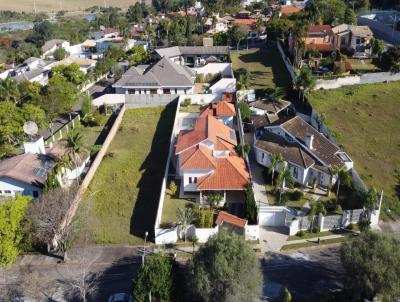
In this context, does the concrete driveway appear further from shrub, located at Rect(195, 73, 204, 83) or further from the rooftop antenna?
shrub, located at Rect(195, 73, 204, 83)

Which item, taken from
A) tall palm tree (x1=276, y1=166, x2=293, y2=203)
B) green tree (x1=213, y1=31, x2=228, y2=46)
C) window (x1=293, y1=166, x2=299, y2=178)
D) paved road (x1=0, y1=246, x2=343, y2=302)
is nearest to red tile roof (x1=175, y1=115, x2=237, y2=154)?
window (x1=293, y1=166, x2=299, y2=178)

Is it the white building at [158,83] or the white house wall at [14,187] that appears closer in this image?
the white house wall at [14,187]

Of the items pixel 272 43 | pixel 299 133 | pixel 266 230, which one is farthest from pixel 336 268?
pixel 272 43

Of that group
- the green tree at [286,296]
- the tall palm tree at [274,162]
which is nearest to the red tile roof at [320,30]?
the tall palm tree at [274,162]

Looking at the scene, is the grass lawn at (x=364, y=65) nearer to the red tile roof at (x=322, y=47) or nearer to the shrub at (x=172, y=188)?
the red tile roof at (x=322, y=47)

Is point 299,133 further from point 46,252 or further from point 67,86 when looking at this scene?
point 67,86

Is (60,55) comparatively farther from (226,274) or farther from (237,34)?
(226,274)

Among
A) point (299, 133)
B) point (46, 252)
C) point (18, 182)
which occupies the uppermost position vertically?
point (299, 133)
